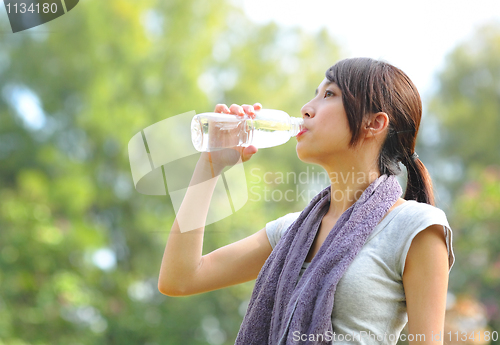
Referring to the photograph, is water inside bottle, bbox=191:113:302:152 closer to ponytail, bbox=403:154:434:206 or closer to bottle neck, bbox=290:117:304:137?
bottle neck, bbox=290:117:304:137

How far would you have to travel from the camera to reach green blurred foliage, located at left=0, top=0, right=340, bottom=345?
527cm

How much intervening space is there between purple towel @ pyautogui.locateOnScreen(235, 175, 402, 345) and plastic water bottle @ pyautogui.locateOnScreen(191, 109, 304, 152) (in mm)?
234

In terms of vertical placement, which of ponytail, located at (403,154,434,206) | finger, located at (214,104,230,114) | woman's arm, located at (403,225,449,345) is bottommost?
woman's arm, located at (403,225,449,345)

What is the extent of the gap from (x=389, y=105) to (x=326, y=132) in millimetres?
162

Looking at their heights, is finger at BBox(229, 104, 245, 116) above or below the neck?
above

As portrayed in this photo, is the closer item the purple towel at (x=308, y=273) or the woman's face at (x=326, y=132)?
the purple towel at (x=308, y=273)

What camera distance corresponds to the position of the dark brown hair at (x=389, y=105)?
1057 mm

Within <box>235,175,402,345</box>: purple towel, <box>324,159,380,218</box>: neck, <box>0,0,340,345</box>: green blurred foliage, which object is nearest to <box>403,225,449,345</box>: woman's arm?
<box>235,175,402,345</box>: purple towel

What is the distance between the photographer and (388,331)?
0.91 m

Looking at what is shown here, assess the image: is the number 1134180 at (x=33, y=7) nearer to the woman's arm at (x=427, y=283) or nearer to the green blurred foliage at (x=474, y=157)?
the woman's arm at (x=427, y=283)

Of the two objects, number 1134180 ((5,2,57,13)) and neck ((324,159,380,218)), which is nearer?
neck ((324,159,380,218))

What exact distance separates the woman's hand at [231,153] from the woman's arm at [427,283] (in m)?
0.43

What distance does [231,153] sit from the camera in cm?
117

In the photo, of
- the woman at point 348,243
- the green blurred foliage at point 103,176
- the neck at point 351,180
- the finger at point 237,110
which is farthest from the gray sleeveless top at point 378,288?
the green blurred foliage at point 103,176
